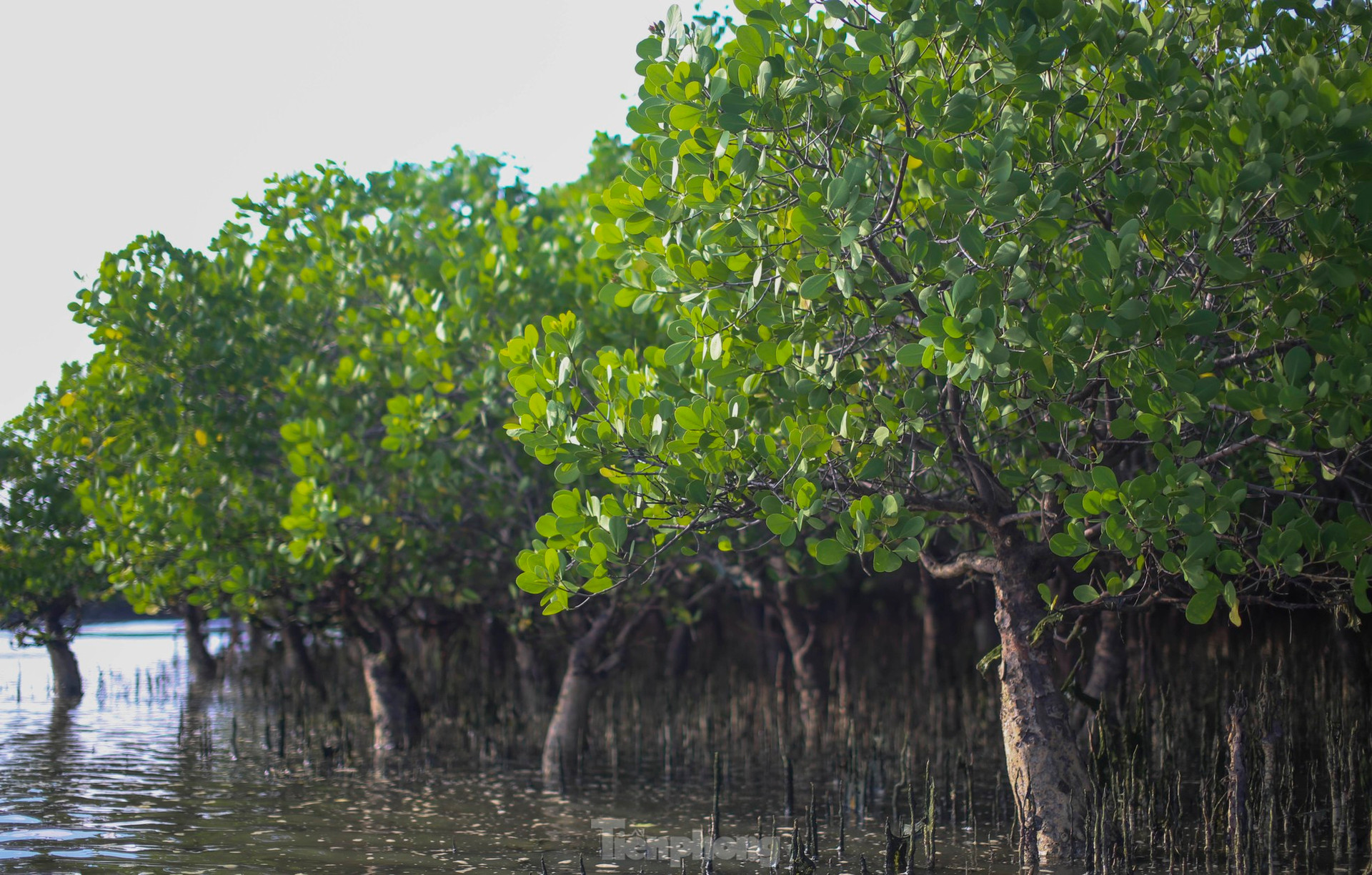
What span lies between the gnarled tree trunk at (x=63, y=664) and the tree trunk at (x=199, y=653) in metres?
2.29

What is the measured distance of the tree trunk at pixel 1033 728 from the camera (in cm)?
776

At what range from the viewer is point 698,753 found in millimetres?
13711

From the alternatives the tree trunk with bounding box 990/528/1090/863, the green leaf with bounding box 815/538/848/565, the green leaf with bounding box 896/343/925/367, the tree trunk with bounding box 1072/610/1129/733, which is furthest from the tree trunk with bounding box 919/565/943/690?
the green leaf with bounding box 896/343/925/367

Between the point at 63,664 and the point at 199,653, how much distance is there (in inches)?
113

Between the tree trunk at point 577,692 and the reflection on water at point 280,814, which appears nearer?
the reflection on water at point 280,814

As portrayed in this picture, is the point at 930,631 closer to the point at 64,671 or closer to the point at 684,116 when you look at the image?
the point at 684,116

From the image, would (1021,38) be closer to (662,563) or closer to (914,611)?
(662,563)

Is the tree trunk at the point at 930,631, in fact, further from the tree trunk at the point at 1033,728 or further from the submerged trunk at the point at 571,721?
the tree trunk at the point at 1033,728

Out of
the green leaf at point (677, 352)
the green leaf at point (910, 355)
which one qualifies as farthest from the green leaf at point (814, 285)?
the green leaf at point (677, 352)

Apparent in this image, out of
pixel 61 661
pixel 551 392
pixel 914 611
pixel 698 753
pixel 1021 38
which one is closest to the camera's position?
pixel 1021 38

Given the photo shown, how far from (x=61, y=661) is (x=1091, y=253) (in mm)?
22428

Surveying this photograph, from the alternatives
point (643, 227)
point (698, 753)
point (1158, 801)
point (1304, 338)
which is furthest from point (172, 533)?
point (1304, 338)

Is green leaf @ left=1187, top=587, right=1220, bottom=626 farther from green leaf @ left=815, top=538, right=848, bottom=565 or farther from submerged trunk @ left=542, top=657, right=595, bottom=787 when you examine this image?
submerged trunk @ left=542, top=657, right=595, bottom=787

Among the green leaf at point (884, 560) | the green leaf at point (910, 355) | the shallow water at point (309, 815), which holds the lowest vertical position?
the shallow water at point (309, 815)
